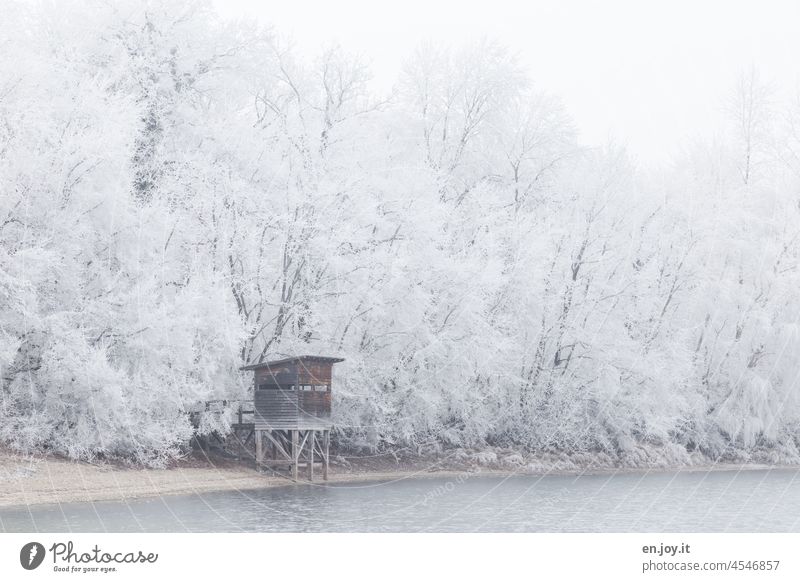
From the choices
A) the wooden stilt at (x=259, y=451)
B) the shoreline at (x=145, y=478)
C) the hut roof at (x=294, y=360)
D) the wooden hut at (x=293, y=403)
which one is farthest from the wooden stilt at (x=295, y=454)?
the hut roof at (x=294, y=360)

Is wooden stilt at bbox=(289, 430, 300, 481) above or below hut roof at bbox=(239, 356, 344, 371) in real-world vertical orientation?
below

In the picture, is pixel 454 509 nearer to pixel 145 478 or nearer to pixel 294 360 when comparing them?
pixel 294 360

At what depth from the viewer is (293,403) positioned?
110 ft

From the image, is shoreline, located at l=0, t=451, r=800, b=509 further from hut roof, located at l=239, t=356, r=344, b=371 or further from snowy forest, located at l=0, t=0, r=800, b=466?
hut roof, located at l=239, t=356, r=344, b=371

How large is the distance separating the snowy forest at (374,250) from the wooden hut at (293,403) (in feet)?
5.09

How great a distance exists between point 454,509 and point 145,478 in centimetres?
956

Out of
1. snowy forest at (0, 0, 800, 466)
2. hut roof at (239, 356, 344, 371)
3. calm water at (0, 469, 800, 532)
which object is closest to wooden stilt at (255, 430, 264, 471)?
snowy forest at (0, 0, 800, 466)

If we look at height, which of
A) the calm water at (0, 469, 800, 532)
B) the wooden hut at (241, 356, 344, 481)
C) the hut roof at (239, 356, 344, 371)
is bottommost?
the calm water at (0, 469, 800, 532)

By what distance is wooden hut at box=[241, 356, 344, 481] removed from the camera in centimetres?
3347

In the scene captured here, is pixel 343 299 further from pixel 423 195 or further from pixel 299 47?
pixel 299 47

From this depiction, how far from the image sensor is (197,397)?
3231 cm

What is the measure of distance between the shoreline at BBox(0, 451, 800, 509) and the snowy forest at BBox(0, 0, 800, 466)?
0.94 meters

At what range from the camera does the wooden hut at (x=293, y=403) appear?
3347cm

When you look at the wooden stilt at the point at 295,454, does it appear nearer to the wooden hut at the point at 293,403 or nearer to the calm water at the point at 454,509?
the wooden hut at the point at 293,403
